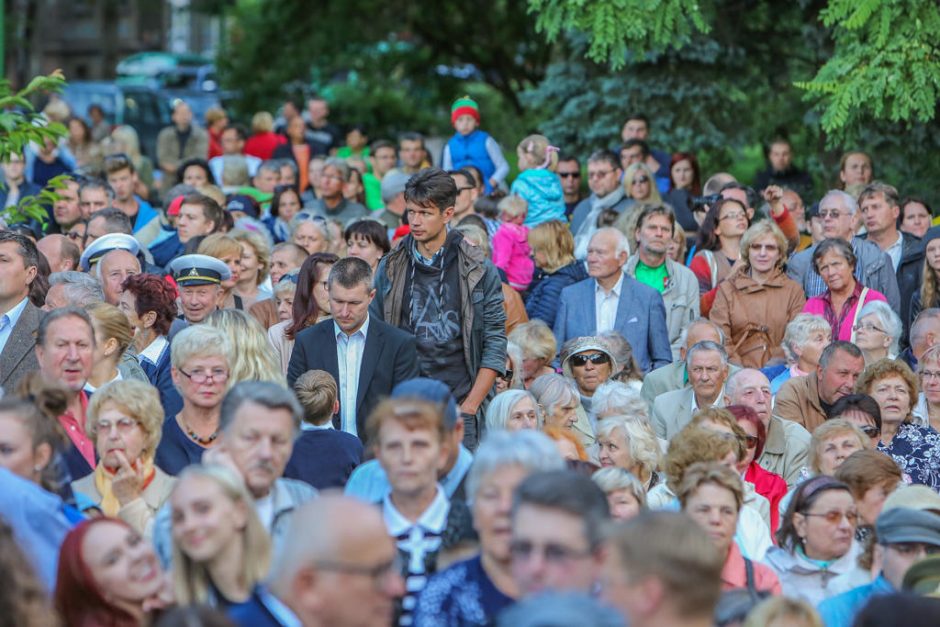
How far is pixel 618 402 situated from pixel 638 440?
717mm

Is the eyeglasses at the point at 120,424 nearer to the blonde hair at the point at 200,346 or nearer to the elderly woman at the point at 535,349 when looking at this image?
the blonde hair at the point at 200,346

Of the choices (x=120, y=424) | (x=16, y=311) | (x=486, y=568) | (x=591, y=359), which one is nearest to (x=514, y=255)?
(x=591, y=359)

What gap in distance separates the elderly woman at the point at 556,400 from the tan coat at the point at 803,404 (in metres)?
1.56

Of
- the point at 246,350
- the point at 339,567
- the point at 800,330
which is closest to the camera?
the point at 339,567

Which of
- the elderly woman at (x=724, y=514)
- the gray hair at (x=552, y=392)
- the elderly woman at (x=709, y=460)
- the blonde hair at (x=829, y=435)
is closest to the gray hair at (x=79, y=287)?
the gray hair at (x=552, y=392)

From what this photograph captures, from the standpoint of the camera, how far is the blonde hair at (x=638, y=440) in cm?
884

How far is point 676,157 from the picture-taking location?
16.0 meters

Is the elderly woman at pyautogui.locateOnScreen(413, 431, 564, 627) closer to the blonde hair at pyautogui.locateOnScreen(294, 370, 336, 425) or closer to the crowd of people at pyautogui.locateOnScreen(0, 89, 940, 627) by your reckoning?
the crowd of people at pyautogui.locateOnScreen(0, 89, 940, 627)

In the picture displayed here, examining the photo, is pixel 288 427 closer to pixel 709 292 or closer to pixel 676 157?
pixel 709 292

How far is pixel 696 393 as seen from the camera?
10.3 m

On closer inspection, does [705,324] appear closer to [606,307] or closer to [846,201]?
[606,307]

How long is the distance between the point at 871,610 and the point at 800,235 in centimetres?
1015

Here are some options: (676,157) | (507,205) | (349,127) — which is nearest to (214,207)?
(507,205)

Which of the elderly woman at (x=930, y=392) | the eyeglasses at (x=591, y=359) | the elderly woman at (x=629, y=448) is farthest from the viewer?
the eyeglasses at (x=591, y=359)
